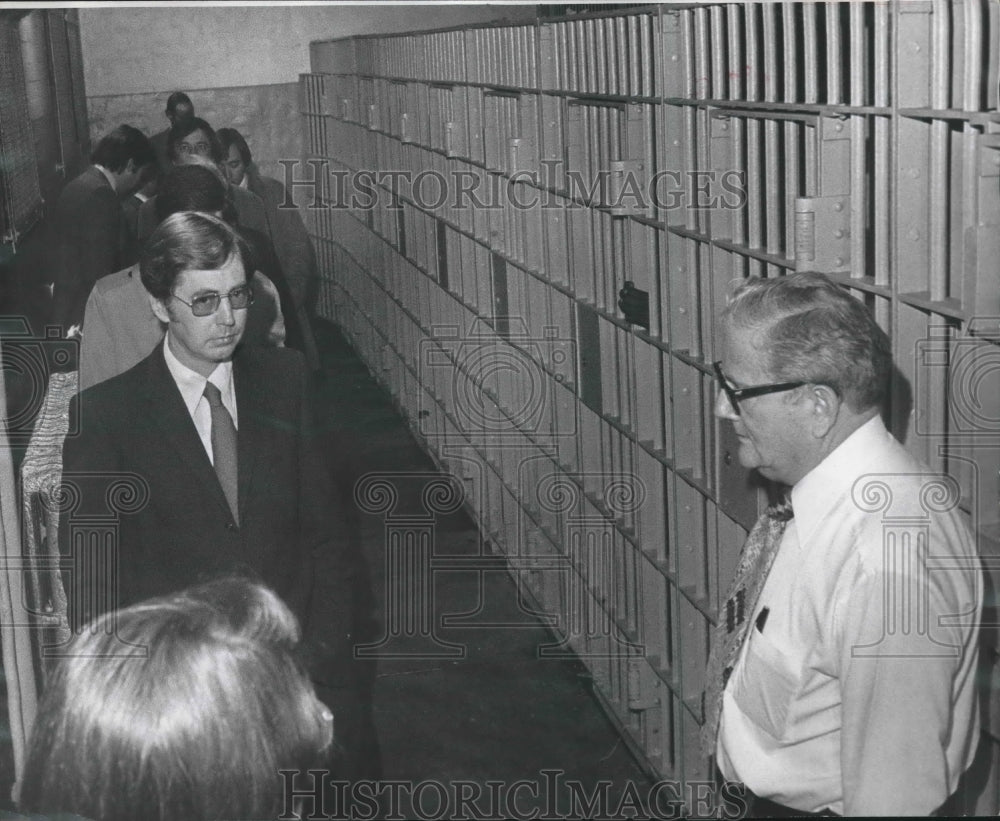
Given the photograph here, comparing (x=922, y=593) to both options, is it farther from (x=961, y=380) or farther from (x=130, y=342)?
(x=130, y=342)

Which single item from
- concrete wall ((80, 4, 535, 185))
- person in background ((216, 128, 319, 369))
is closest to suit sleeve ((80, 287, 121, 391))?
concrete wall ((80, 4, 535, 185))

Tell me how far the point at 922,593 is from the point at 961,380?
47cm

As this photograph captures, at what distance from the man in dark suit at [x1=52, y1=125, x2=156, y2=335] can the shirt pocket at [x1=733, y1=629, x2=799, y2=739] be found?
6.98 ft

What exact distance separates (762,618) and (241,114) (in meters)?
4.44

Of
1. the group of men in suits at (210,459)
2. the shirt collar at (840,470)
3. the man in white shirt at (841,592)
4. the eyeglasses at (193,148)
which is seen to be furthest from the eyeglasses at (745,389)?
the eyeglasses at (193,148)

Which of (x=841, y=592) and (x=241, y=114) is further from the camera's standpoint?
(x=241, y=114)

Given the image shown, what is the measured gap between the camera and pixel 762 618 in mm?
1816

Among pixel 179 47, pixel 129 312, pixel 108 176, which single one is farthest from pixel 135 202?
pixel 179 47

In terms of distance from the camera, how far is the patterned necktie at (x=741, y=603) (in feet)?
6.40

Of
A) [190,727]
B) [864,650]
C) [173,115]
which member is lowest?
[190,727]

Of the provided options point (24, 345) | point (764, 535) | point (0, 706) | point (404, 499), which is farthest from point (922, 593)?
point (404, 499)

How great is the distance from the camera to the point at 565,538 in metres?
4.26

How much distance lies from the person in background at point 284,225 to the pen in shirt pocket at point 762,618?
2925 millimetres

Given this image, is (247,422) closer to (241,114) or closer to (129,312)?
(129,312)
